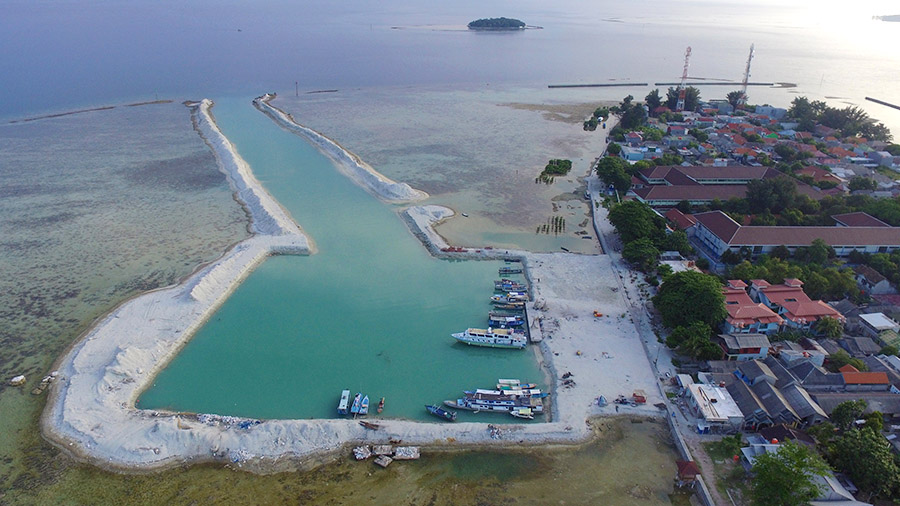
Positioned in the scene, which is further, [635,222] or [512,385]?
[635,222]

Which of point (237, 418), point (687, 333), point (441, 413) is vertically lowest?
point (237, 418)

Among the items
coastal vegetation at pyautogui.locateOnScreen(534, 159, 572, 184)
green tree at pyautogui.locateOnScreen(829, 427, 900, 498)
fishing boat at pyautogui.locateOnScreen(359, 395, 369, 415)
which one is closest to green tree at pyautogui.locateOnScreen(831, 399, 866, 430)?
green tree at pyautogui.locateOnScreen(829, 427, 900, 498)

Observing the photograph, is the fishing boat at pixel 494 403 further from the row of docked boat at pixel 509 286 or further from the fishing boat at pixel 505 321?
the row of docked boat at pixel 509 286

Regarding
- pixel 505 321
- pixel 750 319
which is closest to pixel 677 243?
pixel 750 319

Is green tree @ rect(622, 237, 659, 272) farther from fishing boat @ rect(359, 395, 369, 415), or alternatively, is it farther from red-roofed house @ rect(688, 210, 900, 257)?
fishing boat @ rect(359, 395, 369, 415)

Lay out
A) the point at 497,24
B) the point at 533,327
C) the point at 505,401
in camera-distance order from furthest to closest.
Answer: the point at 497,24 < the point at 533,327 < the point at 505,401

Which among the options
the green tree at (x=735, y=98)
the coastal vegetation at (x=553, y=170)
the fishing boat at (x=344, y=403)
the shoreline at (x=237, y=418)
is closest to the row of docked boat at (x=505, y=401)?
the shoreline at (x=237, y=418)

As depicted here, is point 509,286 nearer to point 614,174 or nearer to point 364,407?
point 364,407
